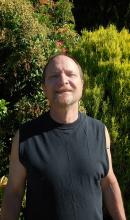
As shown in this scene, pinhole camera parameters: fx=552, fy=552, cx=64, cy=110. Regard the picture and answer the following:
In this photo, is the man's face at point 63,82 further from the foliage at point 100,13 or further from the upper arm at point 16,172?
the foliage at point 100,13

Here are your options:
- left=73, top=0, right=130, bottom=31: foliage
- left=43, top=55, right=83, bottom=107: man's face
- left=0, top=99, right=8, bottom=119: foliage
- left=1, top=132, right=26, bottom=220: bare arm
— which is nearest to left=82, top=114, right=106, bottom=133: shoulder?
left=43, top=55, right=83, bottom=107: man's face

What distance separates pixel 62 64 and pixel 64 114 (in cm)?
28

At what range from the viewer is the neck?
9.43 feet

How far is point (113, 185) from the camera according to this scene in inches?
118

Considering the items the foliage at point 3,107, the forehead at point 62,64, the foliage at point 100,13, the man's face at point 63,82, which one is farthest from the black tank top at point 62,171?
the foliage at point 100,13

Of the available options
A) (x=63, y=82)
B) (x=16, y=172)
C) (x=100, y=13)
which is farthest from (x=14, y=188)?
(x=100, y=13)

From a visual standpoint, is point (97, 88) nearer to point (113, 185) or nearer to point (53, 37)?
point (53, 37)

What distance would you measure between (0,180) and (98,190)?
1.73 metres

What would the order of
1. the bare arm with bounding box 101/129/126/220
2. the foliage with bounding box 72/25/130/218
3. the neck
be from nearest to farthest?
the neck, the bare arm with bounding box 101/129/126/220, the foliage with bounding box 72/25/130/218

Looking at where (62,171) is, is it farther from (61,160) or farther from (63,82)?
(63,82)

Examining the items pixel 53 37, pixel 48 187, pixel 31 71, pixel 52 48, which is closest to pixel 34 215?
pixel 48 187

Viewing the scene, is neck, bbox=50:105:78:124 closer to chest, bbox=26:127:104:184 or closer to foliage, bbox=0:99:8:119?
chest, bbox=26:127:104:184

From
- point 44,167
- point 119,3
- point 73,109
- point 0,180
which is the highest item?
point 119,3

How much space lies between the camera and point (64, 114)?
9.43 ft
